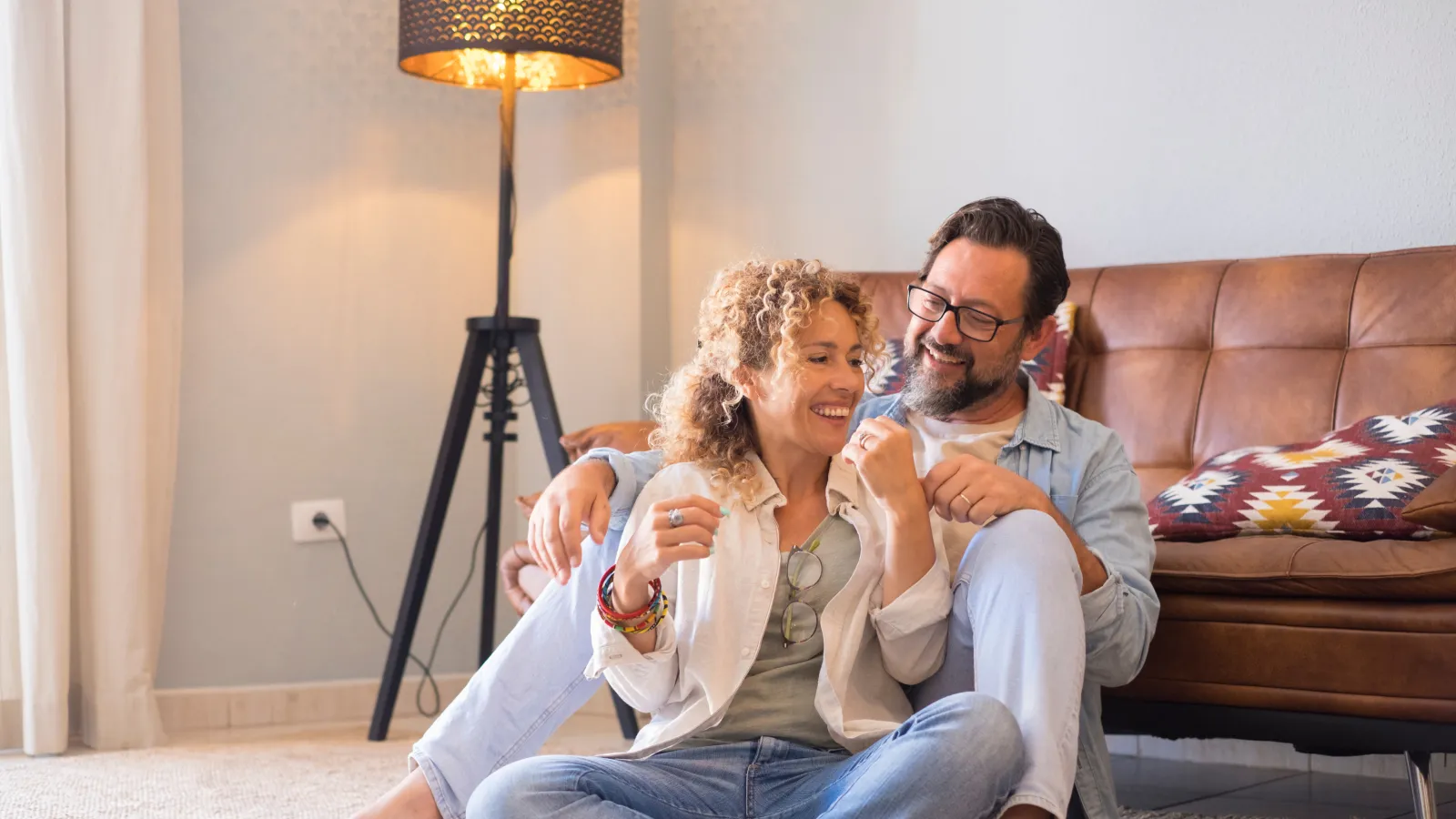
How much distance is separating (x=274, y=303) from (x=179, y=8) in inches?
25.8

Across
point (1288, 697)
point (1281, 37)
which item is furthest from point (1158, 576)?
point (1281, 37)

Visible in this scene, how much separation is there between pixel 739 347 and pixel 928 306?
0.37 metres

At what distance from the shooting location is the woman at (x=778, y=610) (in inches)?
56.0

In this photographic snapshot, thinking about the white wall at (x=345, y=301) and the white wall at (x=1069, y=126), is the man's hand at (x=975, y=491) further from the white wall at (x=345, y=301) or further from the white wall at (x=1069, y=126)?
the white wall at (x=345, y=301)

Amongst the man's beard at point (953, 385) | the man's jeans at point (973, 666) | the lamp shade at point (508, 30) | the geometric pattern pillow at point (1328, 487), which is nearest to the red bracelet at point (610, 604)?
the man's jeans at point (973, 666)

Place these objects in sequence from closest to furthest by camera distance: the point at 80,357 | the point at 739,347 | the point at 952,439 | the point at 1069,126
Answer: the point at 739,347, the point at 952,439, the point at 80,357, the point at 1069,126

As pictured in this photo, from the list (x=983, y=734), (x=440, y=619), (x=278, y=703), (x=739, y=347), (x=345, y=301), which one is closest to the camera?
(x=983, y=734)

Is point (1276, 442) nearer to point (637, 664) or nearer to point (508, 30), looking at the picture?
point (637, 664)

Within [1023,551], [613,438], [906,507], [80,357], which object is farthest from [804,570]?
[80,357]

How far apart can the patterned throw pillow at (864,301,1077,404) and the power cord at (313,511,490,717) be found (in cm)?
114

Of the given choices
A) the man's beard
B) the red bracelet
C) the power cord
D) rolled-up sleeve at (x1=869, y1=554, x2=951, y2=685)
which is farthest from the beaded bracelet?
the power cord

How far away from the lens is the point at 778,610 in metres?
1.64

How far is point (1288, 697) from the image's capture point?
6.08ft

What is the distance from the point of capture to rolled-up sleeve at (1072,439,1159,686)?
1.64 m
